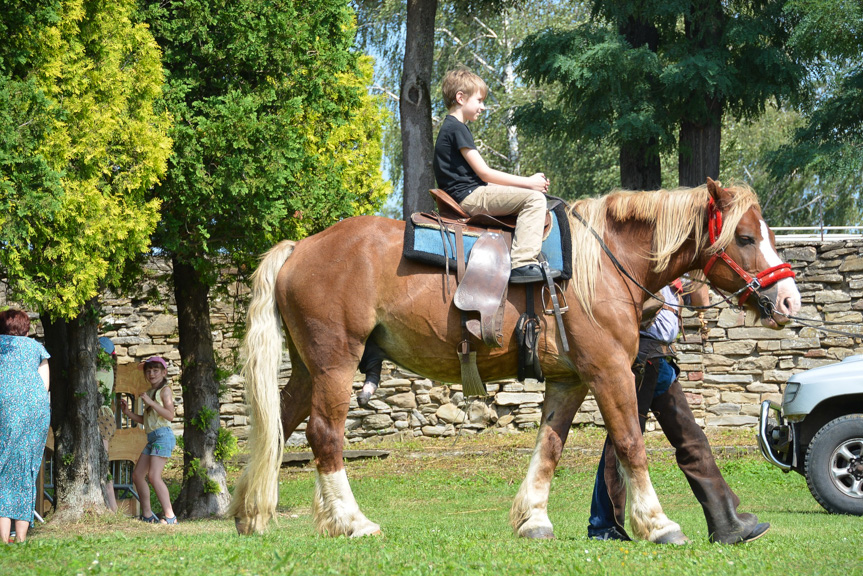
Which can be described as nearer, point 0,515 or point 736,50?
point 0,515

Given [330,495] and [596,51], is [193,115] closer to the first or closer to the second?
[330,495]

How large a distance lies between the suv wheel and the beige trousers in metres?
4.43

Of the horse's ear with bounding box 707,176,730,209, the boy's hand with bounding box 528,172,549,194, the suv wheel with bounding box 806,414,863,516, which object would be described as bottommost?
the suv wheel with bounding box 806,414,863,516

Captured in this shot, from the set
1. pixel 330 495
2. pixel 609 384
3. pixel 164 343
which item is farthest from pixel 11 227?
pixel 164 343

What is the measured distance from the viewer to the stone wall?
1455 cm

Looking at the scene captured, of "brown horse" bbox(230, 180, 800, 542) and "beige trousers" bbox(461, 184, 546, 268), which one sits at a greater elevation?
"beige trousers" bbox(461, 184, 546, 268)

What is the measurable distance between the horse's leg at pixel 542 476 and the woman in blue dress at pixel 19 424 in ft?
11.4

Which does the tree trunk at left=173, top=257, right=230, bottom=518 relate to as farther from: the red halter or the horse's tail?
the red halter

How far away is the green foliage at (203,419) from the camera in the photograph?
1055 cm

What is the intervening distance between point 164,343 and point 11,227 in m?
8.75

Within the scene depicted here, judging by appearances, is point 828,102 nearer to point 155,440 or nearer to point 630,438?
point 155,440

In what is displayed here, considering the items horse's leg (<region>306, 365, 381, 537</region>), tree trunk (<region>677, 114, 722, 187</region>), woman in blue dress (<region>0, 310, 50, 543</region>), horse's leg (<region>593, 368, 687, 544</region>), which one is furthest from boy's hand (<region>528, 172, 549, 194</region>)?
tree trunk (<region>677, 114, 722, 187</region>)

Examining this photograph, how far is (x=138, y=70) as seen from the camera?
822cm

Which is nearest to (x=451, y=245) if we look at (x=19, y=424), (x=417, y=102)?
(x=19, y=424)
